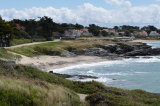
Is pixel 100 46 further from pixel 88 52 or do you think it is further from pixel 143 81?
pixel 143 81

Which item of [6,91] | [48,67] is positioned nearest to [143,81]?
[48,67]

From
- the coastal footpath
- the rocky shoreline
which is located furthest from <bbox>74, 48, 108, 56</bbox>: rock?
the coastal footpath

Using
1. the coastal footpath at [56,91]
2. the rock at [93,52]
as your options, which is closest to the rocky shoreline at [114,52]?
the rock at [93,52]

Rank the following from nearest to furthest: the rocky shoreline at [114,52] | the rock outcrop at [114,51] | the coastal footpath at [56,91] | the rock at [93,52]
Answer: the coastal footpath at [56,91] < the rocky shoreline at [114,52] < the rock outcrop at [114,51] < the rock at [93,52]

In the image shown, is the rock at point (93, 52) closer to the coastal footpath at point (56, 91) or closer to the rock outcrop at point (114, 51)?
the rock outcrop at point (114, 51)

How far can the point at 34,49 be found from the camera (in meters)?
38.7

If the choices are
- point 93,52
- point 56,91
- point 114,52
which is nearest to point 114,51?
point 114,52

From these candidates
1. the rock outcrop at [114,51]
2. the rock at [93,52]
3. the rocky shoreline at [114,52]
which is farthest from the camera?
the rock at [93,52]

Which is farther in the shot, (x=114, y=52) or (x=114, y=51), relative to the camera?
(x=114, y=51)

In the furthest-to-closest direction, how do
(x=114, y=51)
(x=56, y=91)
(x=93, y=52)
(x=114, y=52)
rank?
(x=114, y=51) → (x=114, y=52) → (x=93, y=52) → (x=56, y=91)

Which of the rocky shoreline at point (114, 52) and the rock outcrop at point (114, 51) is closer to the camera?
the rocky shoreline at point (114, 52)

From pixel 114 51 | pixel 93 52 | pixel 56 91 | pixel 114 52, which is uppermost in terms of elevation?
pixel 56 91

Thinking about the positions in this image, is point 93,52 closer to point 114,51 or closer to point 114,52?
point 114,52

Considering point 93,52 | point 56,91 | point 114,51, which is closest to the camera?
point 56,91
